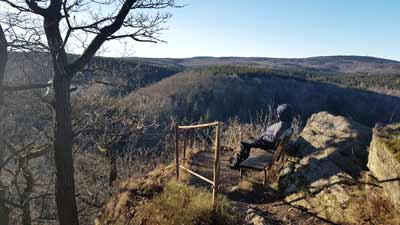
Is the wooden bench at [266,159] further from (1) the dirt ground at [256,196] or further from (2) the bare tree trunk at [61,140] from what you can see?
(2) the bare tree trunk at [61,140]

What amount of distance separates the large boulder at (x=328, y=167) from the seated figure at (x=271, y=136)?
1.51ft

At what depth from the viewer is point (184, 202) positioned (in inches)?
245

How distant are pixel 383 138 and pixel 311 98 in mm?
91030

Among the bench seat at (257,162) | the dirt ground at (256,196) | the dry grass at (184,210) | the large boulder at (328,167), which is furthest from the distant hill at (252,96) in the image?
the dry grass at (184,210)

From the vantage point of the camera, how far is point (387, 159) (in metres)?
5.26

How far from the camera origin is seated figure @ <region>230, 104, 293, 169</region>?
25.7 ft

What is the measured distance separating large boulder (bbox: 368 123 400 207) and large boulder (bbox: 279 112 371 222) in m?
0.42

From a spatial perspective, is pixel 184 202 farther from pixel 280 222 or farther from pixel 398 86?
pixel 398 86

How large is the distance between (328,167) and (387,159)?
4.59 ft

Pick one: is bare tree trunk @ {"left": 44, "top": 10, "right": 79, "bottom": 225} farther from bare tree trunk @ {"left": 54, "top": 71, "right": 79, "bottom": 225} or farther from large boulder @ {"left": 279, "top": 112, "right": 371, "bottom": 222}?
large boulder @ {"left": 279, "top": 112, "right": 371, "bottom": 222}

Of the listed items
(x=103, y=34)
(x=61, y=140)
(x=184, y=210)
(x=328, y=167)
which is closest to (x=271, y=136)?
(x=328, y=167)

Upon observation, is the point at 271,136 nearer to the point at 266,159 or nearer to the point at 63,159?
the point at 266,159

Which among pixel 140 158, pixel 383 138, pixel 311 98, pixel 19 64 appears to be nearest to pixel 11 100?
pixel 19 64

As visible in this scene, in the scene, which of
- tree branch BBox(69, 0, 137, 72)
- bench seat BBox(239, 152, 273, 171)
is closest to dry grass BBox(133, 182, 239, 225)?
bench seat BBox(239, 152, 273, 171)
